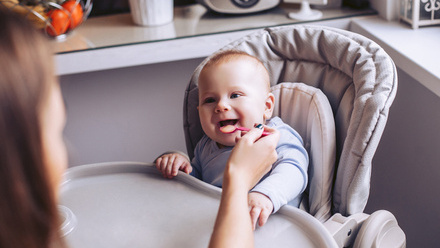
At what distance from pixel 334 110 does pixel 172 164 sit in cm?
43

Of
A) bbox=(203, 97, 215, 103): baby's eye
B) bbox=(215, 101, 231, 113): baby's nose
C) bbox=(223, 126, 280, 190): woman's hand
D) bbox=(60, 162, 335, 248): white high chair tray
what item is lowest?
bbox=(60, 162, 335, 248): white high chair tray

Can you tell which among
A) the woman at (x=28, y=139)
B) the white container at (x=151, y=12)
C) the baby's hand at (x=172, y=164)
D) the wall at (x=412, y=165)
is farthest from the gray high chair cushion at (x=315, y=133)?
the white container at (x=151, y=12)

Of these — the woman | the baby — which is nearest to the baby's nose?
the baby

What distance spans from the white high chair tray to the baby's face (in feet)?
0.54

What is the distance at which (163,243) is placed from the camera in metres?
0.91

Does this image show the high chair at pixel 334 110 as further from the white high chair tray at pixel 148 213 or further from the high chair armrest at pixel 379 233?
the white high chair tray at pixel 148 213

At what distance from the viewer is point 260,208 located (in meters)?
0.96

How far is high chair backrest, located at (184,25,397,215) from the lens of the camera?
3.51 ft

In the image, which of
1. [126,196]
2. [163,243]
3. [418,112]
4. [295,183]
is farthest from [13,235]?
[418,112]

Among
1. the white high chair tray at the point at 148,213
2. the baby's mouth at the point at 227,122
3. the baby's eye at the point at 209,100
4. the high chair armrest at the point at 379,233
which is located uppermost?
the baby's eye at the point at 209,100

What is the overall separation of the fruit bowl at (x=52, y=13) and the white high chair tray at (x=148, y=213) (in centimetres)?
84

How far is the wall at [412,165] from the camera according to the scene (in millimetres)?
1564

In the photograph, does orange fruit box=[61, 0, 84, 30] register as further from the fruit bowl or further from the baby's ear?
the baby's ear

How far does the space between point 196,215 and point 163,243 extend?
0.11m
